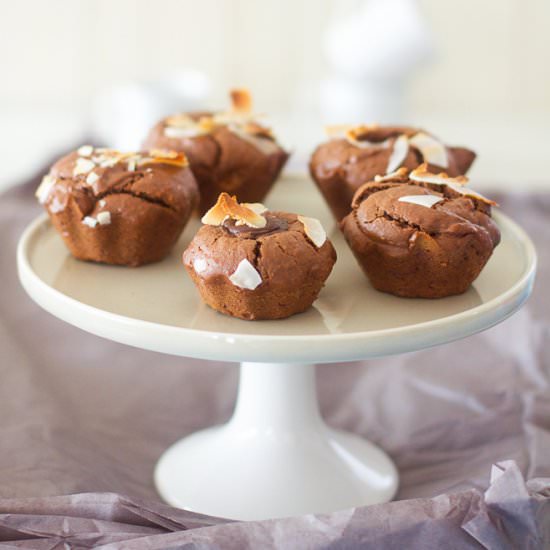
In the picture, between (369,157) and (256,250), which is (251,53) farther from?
(256,250)

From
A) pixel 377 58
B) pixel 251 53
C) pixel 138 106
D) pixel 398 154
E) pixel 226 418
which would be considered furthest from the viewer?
pixel 251 53

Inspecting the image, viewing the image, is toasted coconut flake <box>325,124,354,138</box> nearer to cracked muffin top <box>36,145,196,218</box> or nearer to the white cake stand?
the white cake stand

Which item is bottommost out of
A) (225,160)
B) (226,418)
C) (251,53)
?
(251,53)

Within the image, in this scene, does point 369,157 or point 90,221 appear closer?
point 90,221

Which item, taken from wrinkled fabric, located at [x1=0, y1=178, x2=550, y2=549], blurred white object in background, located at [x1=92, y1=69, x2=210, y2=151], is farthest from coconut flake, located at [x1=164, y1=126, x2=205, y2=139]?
blurred white object in background, located at [x1=92, y1=69, x2=210, y2=151]

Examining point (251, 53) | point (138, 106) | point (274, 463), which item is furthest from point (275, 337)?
point (251, 53)

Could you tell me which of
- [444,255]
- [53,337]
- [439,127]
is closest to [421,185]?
[444,255]

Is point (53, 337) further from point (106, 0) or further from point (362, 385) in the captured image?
point (106, 0)

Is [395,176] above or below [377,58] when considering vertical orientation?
above
